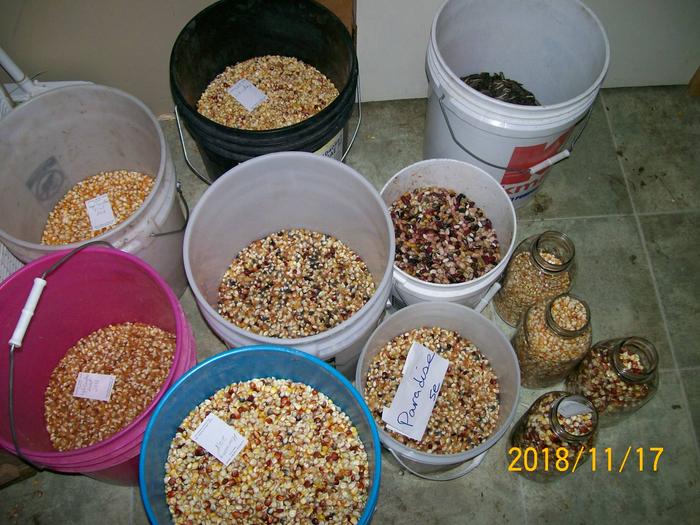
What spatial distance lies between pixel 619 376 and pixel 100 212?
1.64m

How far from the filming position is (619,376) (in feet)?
5.27

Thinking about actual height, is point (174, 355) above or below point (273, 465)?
above

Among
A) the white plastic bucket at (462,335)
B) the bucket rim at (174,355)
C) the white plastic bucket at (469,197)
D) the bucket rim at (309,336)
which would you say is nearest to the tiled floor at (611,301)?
the white plastic bucket at (462,335)

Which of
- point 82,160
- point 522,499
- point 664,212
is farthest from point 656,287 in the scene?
point 82,160

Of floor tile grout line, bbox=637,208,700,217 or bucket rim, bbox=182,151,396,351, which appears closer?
bucket rim, bbox=182,151,396,351

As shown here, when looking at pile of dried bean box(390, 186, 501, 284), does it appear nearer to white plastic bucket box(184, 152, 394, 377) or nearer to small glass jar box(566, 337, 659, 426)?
white plastic bucket box(184, 152, 394, 377)

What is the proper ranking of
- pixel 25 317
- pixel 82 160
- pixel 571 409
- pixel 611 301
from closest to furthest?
pixel 25 317, pixel 571 409, pixel 82 160, pixel 611 301

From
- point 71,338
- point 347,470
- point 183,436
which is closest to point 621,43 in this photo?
point 347,470

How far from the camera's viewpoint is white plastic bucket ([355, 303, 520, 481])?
158 centimetres

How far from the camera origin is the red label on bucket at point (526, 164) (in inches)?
70.4

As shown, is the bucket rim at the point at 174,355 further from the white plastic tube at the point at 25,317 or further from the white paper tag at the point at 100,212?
the white paper tag at the point at 100,212
